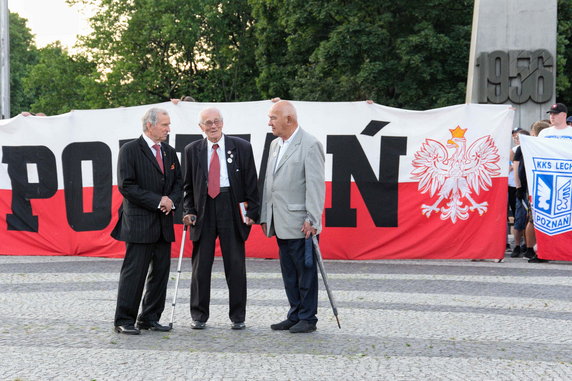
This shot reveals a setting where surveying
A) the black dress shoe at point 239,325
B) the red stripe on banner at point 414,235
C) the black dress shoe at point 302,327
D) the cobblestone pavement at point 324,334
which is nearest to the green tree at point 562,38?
the red stripe on banner at point 414,235

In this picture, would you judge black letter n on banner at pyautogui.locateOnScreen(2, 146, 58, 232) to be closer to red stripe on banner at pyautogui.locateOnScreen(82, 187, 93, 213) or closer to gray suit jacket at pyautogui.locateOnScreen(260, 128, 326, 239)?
red stripe on banner at pyautogui.locateOnScreen(82, 187, 93, 213)

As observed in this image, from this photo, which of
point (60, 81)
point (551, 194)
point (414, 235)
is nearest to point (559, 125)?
point (551, 194)

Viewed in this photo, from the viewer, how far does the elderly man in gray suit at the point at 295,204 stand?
26.0ft

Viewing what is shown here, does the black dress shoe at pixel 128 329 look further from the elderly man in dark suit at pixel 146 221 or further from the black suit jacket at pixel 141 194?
the black suit jacket at pixel 141 194

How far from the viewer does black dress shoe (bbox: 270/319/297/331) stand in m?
7.98

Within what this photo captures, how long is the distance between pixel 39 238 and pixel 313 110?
174 inches

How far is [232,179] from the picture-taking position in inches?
318

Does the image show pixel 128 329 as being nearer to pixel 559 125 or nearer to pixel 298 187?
pixel 298 187

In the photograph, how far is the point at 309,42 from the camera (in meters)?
39.0

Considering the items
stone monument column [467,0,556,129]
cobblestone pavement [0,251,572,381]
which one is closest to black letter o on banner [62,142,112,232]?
cobblestone pavement [0,251,572,381]

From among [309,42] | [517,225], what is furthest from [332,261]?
[309,42]

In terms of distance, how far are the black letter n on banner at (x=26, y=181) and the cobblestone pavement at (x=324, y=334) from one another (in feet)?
7.18

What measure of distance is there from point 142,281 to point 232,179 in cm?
115

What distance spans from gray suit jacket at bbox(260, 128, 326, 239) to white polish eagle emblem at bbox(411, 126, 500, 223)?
5.50m
